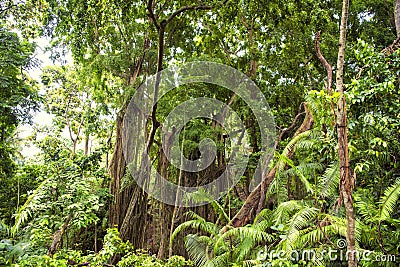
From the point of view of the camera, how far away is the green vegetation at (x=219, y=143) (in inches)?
110

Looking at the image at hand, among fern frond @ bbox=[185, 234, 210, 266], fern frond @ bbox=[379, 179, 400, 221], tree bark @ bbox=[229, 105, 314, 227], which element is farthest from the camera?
tree bark @ bbox=[229, 105, 314, 227]

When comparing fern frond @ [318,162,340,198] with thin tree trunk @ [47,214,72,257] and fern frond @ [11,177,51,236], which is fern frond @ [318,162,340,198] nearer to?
thin tree trunk @ [47,214,72,257]

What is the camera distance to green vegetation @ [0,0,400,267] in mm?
2805


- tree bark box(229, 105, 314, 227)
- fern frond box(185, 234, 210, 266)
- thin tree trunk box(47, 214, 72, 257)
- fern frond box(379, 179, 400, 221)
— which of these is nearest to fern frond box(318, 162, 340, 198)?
fern frond box(379, 179, 400, 221)

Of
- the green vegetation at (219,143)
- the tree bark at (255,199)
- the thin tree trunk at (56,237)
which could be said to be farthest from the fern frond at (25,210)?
the tree bark at (255,199)

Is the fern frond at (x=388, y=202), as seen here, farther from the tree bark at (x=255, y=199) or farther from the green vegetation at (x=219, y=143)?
the tree bark at (x=255, y=199)

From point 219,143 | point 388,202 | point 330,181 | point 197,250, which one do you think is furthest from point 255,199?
point 388,202

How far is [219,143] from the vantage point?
604 centimetres

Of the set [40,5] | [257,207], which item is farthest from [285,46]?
[40,5]

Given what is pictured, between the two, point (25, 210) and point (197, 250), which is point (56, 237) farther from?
point (197, 250)

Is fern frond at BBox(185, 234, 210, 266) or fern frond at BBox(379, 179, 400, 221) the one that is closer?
fern frond at BBox(379, 179, 400, 221)

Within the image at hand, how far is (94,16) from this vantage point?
13.1ft

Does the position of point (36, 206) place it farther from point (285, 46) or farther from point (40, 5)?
point (285, 46)

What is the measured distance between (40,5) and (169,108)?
247 cm
